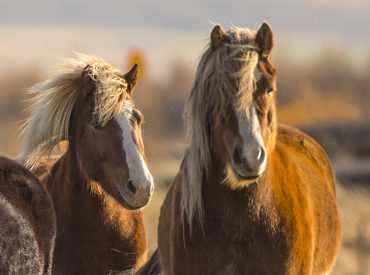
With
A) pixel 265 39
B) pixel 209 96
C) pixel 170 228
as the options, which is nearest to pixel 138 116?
pixel 170 228

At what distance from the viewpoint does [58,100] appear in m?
8.16

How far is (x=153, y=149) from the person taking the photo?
28.2 meters

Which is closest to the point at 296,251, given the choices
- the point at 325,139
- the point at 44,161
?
the point at 44,161

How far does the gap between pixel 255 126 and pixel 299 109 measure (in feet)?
124

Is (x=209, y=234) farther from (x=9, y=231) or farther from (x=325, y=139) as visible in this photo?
(x=325, y=139)

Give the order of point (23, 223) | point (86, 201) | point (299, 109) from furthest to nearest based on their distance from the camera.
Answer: point (299, 109), point (86, 201), point (23, 223)

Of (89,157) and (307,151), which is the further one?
(307,151)

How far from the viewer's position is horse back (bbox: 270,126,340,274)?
715 centimetres

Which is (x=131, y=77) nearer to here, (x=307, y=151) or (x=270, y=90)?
(x=270, y=90)

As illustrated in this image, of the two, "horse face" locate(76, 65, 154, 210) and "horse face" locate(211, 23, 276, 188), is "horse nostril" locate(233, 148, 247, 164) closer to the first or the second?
"horse face" locate(211, 23, 276, 188)

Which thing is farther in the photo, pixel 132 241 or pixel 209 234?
pixel 132 241

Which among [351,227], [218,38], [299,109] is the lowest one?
[299,109]

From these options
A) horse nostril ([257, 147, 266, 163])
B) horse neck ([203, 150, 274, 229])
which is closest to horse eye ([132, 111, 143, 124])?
horse neck ([203, 150, 274, 229])

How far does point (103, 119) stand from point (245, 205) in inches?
53.0
